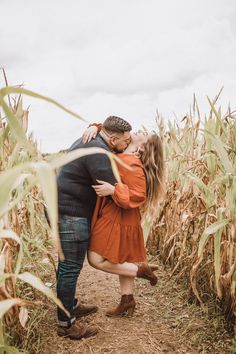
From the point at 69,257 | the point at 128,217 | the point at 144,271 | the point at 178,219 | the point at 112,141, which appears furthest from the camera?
the point at 178,219

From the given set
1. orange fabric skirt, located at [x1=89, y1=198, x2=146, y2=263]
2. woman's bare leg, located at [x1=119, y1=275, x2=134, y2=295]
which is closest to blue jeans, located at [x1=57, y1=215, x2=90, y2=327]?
orange fabric skirt, located at [x1=89, y1=198, x2=146, y2=263]

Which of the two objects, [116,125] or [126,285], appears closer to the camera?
[116,125]

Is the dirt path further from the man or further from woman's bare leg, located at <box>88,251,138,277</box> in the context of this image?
woman's bare leg, located at <box>88,251,138,277</box>

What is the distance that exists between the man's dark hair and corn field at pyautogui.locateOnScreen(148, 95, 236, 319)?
14.3 inches

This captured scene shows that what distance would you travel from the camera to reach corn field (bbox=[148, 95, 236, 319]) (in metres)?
1.69

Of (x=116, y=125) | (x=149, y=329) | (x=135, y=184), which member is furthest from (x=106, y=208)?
(x=149, y=329)

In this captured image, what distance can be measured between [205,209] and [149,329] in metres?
0.71

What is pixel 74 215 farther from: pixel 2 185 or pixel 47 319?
pixel 2 185

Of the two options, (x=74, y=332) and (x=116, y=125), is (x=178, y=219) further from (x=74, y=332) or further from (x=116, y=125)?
(x=74, y=332)

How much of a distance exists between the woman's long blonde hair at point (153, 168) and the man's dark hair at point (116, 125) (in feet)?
0.64

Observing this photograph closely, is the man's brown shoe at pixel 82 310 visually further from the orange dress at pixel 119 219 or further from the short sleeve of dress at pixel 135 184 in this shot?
the short sleeve of dress at pixel 135 184

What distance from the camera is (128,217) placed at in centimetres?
214

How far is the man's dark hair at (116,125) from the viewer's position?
6.51 feet

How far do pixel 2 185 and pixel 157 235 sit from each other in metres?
2.57
